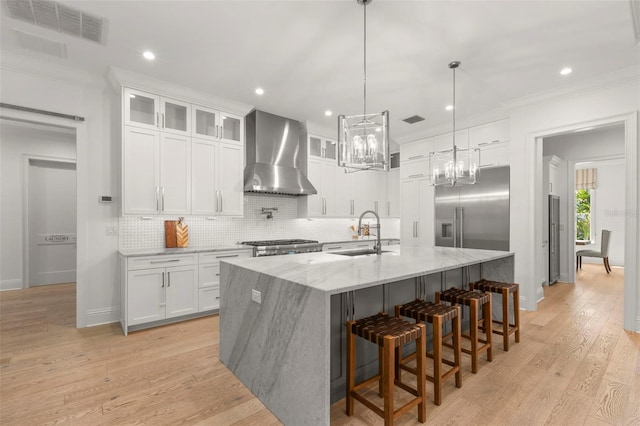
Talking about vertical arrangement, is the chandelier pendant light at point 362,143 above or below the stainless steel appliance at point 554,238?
above

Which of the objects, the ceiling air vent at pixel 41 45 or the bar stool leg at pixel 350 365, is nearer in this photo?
the bar stool leg at pixel 350 365

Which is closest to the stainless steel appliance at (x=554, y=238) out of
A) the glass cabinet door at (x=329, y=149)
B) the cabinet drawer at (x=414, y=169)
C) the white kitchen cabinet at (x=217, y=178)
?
the cabinet drawer at (x=414, y=169)

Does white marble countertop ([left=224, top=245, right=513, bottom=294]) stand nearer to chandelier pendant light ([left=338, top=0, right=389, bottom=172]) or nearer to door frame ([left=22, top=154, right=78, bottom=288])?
chandelier pendant light ([left=338, top=0, right=389, bottom=172])

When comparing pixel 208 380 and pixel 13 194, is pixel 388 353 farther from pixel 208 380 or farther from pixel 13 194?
pixel 13 194

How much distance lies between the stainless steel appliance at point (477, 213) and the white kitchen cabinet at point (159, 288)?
3.99 metres

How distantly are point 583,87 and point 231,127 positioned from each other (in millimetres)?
4521

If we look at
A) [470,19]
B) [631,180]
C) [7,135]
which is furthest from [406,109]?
[7,135]

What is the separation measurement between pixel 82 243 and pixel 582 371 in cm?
507

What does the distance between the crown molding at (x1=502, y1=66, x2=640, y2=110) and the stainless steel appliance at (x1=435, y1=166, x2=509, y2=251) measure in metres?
0.92

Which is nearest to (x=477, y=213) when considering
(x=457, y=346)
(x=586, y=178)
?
(x=457, y=346)

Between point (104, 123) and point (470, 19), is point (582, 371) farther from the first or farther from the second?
point (104, 123)

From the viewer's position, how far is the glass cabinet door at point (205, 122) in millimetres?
3969

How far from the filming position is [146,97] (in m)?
3.57

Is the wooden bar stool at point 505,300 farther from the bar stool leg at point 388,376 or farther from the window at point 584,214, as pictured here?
the window at point 584,214
